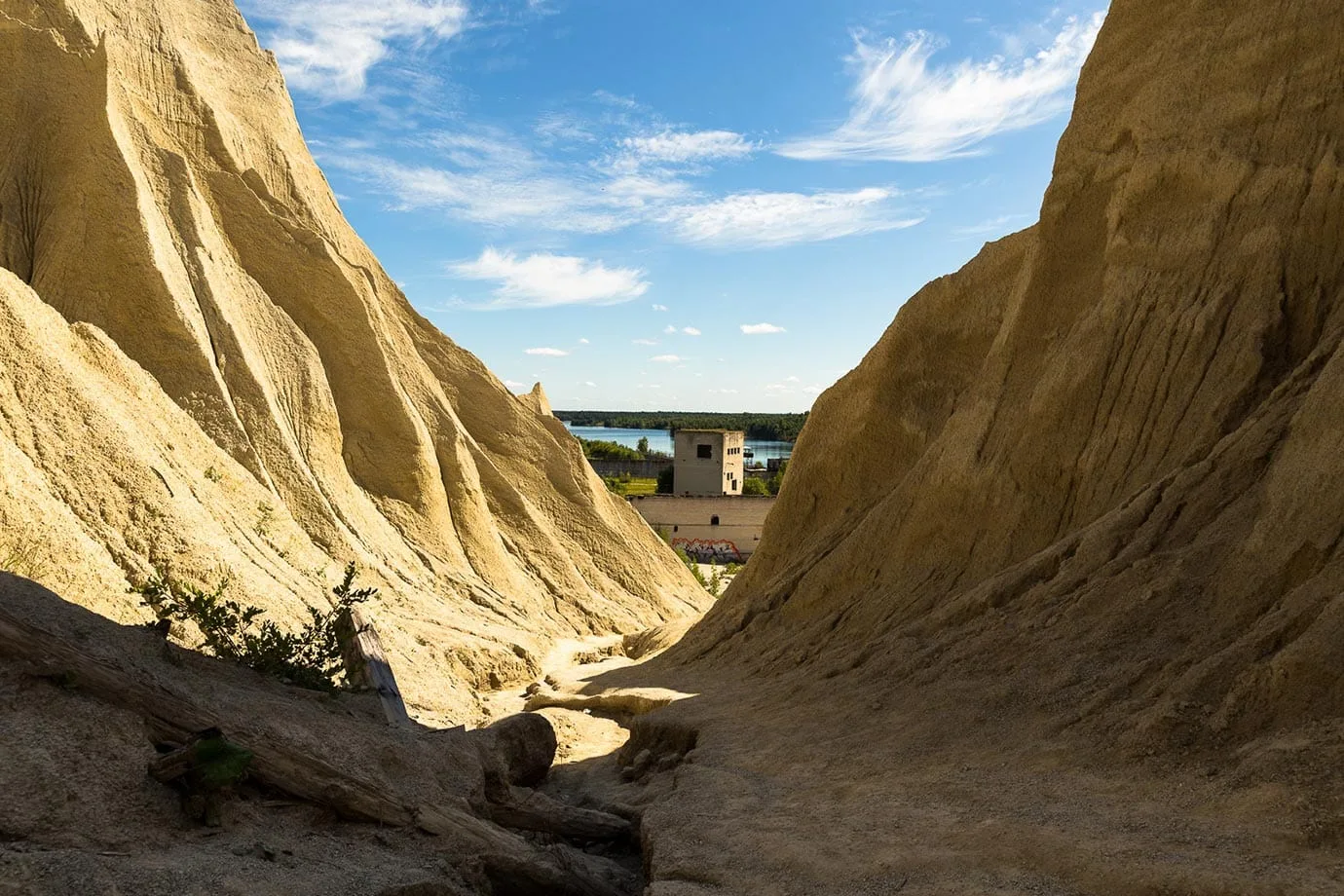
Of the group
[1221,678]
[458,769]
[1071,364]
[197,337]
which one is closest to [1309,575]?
[1221,678]

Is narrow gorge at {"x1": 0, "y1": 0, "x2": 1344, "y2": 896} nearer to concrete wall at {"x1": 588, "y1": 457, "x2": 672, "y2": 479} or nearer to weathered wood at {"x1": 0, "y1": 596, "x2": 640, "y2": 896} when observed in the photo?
weathered wood at {"x1": 0, "y1": 596, "x2": 640, "y2": 896}

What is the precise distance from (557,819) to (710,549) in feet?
117

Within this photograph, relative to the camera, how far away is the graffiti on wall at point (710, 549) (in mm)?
44000

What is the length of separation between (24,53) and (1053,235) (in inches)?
832

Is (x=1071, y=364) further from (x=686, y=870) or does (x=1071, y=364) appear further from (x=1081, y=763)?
(x=686, y=870)

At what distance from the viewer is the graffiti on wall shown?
1732 inches

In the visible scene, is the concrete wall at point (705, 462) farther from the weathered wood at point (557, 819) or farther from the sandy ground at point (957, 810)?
the weathered wood at point (557, 819)

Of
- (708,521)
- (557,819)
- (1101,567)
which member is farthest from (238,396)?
(708,521)

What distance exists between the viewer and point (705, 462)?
5138 cm

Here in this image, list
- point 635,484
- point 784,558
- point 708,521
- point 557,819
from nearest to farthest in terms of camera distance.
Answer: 1. point 557,819
2. point 784,558
3. point 708,521
4. point 635,484

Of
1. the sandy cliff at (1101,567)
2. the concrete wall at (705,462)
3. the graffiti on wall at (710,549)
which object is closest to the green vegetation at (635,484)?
the concrete wall at (705,462)

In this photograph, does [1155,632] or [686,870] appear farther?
[1155,632]

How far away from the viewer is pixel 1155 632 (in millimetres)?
8703

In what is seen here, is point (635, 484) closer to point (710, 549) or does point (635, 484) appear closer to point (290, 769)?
point (710, 549)
